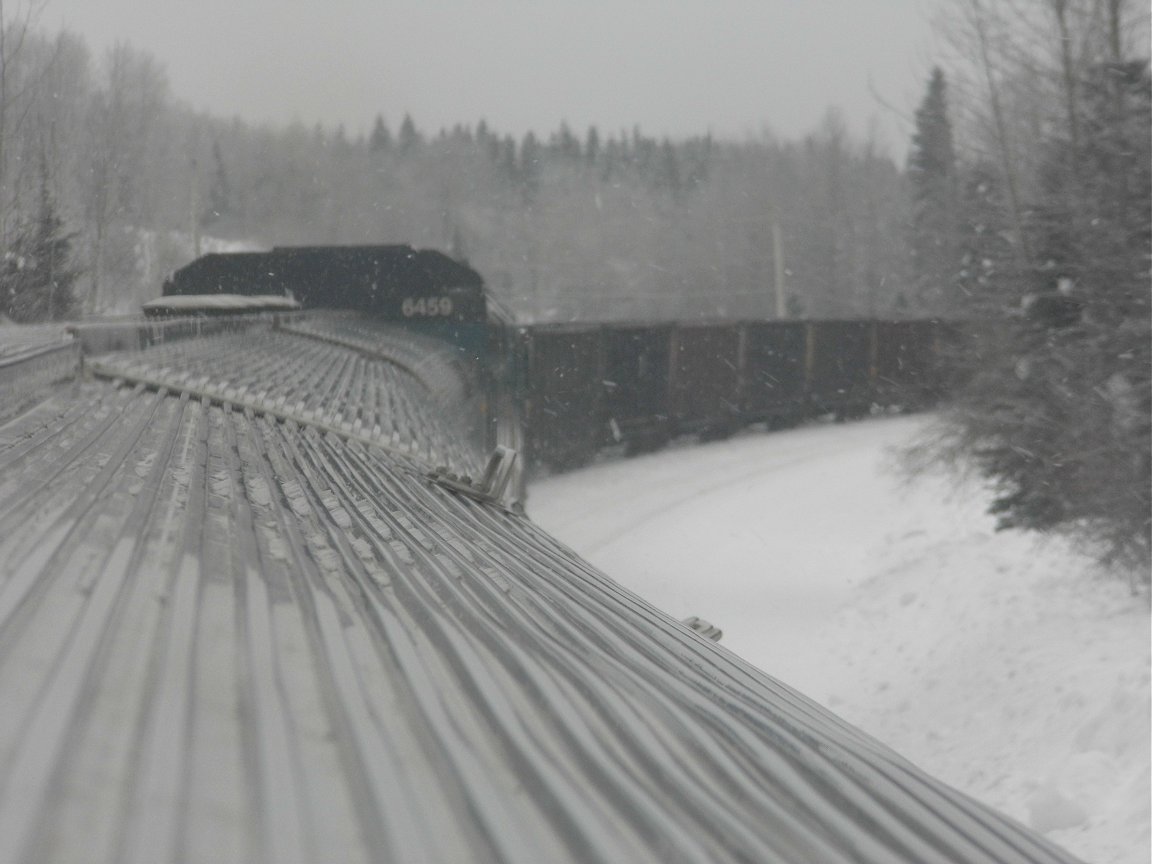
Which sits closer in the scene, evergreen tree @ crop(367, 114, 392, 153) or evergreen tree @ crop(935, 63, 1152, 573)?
evergreen tree @ crop(935, 63, 1152, 573)

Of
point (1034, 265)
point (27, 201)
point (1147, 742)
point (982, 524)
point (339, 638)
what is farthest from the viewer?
point (982, 524)

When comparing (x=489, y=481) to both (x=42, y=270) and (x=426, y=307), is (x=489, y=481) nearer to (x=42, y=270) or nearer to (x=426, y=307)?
(x=42, y=270)

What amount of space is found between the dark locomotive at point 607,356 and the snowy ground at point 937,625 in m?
2.18

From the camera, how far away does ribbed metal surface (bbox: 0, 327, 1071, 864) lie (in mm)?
1062

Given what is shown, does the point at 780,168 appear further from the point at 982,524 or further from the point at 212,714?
the point at 212,714

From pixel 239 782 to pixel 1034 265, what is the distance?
881cm

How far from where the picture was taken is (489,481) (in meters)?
3.98

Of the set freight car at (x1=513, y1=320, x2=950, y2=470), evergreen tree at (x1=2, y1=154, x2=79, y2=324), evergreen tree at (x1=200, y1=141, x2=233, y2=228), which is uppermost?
evergreen tree at (x1=200, y1=141, x2=233, y2=228)

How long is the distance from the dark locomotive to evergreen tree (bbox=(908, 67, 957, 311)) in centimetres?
127

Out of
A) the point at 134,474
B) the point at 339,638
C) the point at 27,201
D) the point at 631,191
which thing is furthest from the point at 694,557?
the point at 631,191

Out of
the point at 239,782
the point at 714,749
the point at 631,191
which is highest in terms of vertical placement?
the point at 631,191

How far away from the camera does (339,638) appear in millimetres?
1625

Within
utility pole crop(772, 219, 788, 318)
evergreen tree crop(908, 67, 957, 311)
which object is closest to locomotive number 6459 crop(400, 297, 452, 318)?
evergreen tree crop(908, 67, 957, 311)

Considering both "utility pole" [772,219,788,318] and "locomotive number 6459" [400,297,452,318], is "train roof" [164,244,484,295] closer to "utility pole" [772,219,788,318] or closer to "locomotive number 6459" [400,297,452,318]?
"locomotive number 6459" [400,297,452,318]
